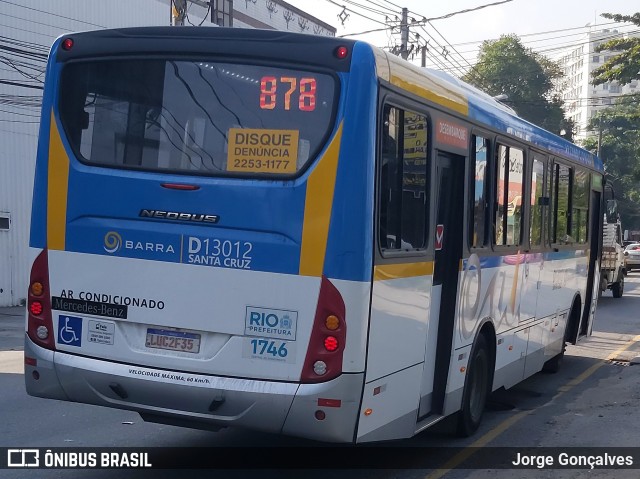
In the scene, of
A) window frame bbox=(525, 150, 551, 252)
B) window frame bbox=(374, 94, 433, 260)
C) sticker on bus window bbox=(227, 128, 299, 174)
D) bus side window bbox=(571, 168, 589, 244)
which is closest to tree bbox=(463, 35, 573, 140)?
bus side window bbox=(571, 168, 589, 244)

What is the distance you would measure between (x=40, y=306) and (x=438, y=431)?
424 cm

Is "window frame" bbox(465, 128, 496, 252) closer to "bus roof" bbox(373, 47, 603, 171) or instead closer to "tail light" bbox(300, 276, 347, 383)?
"bus roof" bbox(373, 47, 603, 171)

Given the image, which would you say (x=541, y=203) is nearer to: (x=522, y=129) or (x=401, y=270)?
(x=522, y=129)

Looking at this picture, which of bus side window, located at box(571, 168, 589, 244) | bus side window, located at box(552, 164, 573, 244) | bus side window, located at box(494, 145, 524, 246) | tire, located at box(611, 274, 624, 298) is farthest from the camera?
tire, located at box(611, 274, 624, 298)

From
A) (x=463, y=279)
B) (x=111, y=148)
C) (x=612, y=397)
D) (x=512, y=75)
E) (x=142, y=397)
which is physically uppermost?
(x=512, y=75)

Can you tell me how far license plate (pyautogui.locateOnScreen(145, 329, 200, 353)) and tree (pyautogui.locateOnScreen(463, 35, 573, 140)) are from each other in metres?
71.5

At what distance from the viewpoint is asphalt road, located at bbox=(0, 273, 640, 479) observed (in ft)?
24.7

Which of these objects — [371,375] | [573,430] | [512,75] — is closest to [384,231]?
[371,375]

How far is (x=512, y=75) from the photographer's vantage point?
7650 cm

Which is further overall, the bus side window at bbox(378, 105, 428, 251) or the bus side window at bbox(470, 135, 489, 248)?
the bus side window at bbox(470, 135, 489, 248)

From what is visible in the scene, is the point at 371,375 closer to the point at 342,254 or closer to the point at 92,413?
the point at 342,254

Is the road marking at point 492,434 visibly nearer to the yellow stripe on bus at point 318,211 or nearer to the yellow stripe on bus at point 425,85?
the yellow stripe on bus at point 318,211

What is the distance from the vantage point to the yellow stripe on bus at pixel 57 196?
659cm

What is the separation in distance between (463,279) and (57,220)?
138 inches
